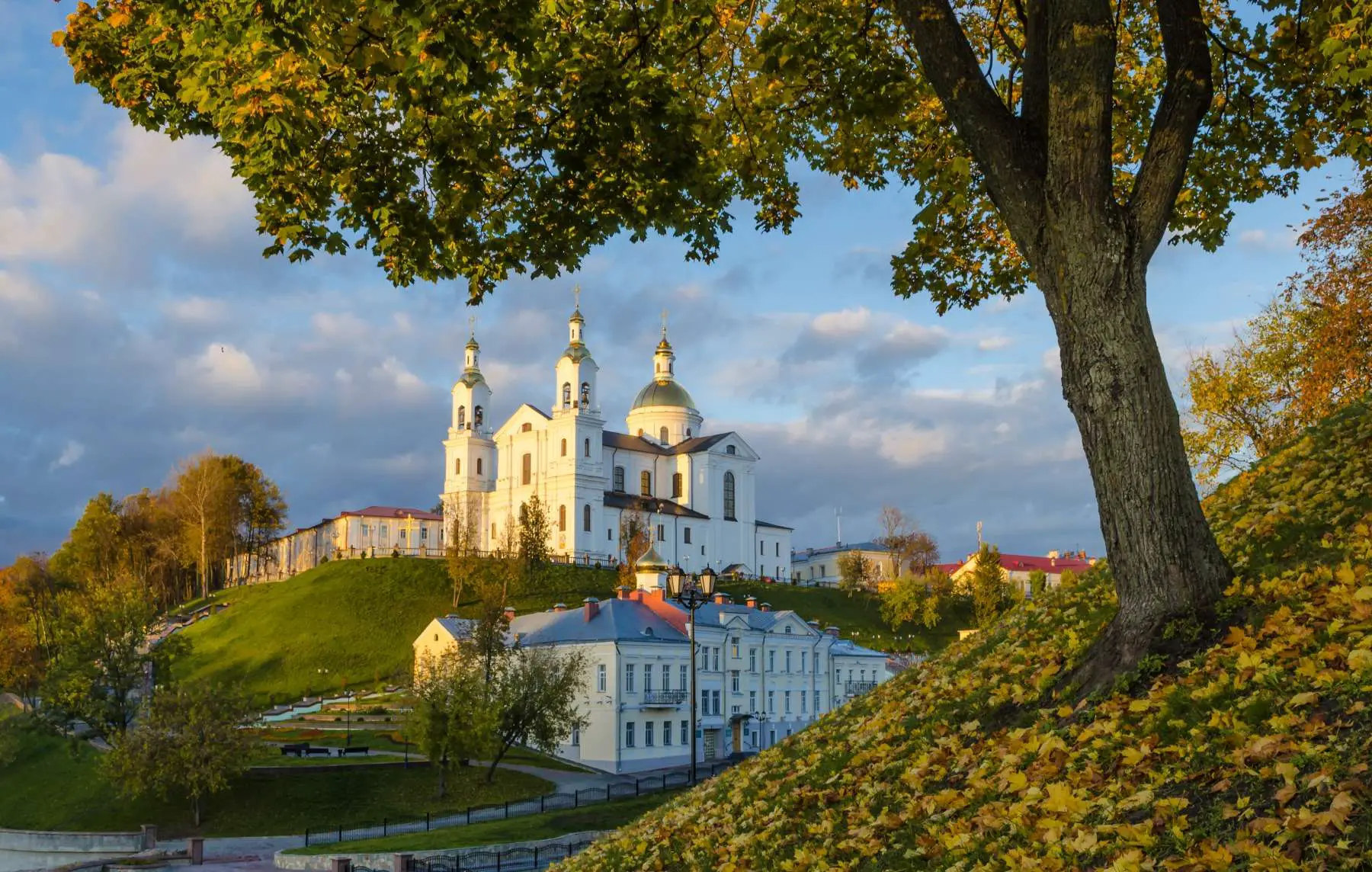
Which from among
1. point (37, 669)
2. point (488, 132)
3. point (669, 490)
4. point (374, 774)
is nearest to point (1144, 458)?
point (488, 132)

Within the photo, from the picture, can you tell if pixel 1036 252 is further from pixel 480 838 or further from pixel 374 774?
pixel 374 774

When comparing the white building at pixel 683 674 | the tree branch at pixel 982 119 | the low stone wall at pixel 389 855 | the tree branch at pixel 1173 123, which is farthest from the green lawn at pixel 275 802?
the tree branch at pixel 1173 123

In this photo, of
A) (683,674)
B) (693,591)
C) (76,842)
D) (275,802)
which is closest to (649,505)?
(683,674)

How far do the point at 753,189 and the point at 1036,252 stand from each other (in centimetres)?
453

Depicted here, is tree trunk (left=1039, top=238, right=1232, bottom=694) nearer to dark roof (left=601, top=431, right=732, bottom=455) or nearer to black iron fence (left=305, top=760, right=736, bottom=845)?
black iron fence (left=305, top=760, right=736, bottom=845)

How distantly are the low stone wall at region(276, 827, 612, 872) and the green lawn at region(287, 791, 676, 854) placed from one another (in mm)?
538

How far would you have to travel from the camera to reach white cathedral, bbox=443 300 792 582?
348 feet

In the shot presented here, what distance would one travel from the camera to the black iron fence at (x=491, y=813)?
36.5m

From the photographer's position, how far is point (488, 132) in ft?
30.2

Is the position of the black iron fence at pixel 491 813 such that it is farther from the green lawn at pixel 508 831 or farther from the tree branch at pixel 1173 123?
the tree branch at pixel 1173 123

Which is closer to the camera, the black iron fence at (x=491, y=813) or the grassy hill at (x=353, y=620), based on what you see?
the black iron fence at (x=491, y=813)

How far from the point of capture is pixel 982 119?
8.20m

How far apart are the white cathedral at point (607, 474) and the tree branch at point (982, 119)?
94445 millimetres

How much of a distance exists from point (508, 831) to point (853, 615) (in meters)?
71.5
